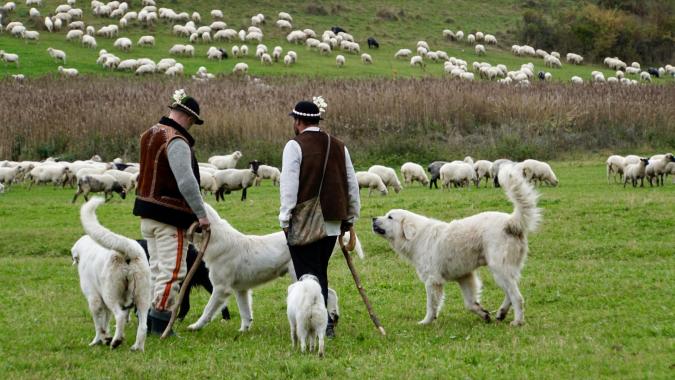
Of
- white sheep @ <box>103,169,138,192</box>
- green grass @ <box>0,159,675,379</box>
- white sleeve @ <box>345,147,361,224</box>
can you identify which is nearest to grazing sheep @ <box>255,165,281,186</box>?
white sheep @ <box>103,169,138,192</box>

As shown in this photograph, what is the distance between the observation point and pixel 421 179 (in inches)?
1130

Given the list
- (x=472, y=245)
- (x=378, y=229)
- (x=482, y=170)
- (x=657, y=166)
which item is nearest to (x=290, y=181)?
(x=378, y=229)

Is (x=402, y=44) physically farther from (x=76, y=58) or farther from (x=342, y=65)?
(x=76, y=58)

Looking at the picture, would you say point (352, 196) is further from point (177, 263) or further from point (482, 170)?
point (482, 170)

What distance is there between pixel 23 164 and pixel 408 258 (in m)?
20.0

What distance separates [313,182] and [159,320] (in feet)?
7.57

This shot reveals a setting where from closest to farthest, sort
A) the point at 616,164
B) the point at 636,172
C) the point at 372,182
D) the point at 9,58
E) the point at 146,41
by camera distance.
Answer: the point at 636,172, the point at 372,182, the point at 616,164, the point at 9,58, the point at 146,41

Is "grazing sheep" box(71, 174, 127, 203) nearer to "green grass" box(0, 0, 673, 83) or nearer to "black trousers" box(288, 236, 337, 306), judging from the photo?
"black trousers" box(288, 236, 337, 306)

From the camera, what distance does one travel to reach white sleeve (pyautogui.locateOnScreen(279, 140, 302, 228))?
940cm

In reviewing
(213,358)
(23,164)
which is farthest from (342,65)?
(213,358)

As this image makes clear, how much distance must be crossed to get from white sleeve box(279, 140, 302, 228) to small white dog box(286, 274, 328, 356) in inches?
30.7

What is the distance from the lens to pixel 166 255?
32.5 ft

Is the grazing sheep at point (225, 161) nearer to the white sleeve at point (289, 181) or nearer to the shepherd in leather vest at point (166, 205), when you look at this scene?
the shepherd in leather vest at point (166, 205)

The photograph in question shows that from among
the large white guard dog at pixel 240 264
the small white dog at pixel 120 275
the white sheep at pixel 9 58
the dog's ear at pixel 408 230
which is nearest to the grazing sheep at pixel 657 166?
the dog's ear at pixel 408 230
